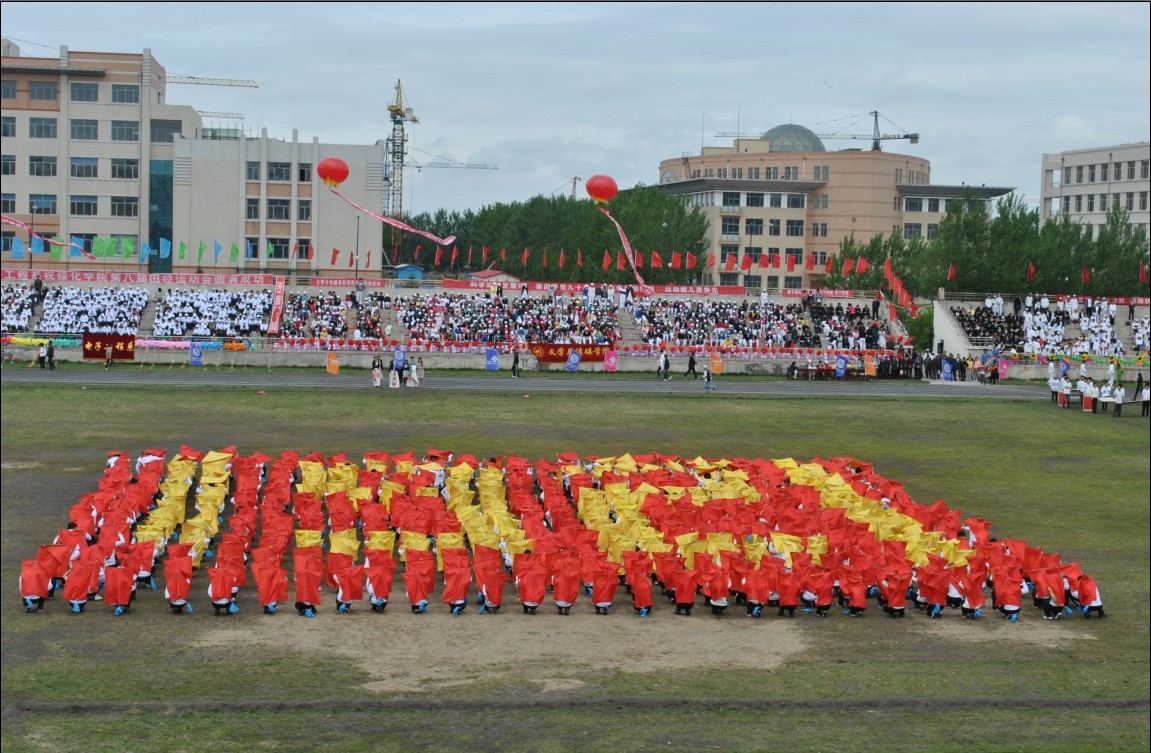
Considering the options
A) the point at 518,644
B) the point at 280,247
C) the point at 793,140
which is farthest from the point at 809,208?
the point at 518,644

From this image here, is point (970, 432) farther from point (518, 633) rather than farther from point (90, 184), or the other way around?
point (90, 184)

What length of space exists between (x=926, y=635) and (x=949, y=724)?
12.8ft

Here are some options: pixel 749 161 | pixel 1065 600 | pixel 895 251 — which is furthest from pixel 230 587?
pixel 749 161

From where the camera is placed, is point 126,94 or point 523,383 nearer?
point 523,383

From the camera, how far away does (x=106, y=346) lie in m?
54.4

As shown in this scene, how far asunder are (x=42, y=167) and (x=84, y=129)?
3409 millimetres

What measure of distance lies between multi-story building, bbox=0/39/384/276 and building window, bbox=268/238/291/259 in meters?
0.09

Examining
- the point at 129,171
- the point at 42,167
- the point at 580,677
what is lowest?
the point at 580,677

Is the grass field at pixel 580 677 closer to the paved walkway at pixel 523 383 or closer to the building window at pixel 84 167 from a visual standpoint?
the paved walkway at pixel 523 383

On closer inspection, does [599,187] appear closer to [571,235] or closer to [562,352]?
[562,352]

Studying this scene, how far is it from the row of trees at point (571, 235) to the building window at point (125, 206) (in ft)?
79.9

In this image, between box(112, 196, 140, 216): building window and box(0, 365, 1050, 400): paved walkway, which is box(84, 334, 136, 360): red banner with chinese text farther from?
box(112, 196, 140, 216): building window

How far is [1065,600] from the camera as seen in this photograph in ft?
63.6

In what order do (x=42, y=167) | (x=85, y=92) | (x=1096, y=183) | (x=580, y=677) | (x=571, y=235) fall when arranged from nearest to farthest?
(x=580, y=677) < (x=85, y=92) < (x=42, y=167) < (x=571, y=235) < (x=1096, y=183)
